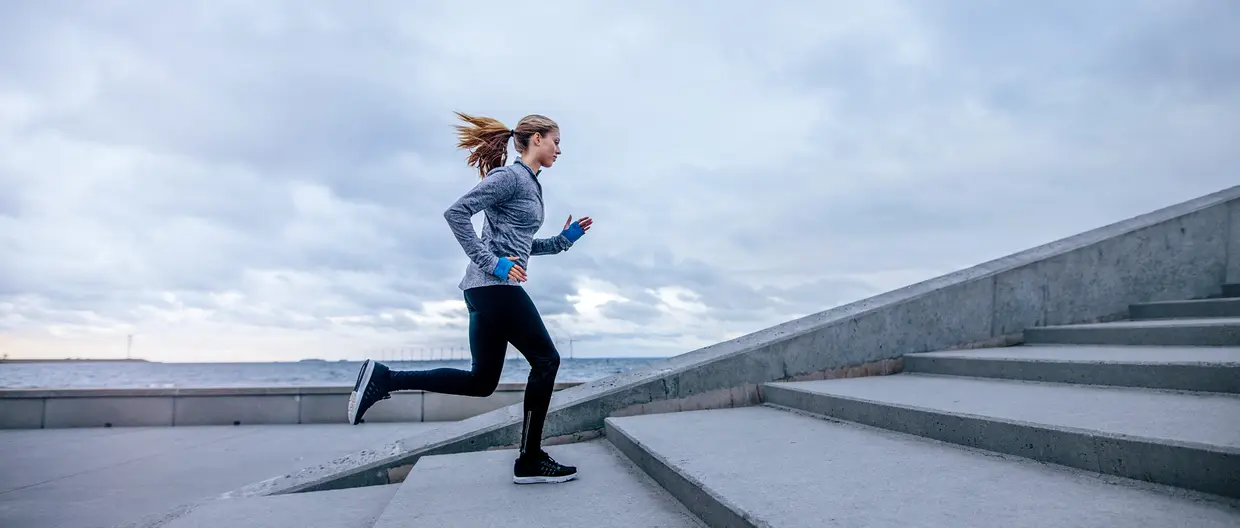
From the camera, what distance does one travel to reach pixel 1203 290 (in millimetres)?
5938

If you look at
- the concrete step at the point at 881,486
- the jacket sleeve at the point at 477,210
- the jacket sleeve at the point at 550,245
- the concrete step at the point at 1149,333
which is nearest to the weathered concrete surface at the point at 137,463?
the jacket sleeve at the point at 550,245

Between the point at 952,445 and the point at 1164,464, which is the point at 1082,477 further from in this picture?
the point at 952,445

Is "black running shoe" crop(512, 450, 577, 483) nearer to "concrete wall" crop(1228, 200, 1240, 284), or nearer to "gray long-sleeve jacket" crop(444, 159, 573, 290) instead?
"gray long-sleeve jacket" crop(444, 159, 573, 290)

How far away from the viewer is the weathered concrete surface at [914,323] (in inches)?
175

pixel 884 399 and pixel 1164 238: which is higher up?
pixel 1164 238

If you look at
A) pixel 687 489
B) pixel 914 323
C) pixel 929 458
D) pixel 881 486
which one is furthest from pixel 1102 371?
pixel 687 489

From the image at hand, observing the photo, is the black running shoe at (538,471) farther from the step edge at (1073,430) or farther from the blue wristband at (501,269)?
the step edge at (1073,430)

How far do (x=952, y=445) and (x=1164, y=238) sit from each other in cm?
451

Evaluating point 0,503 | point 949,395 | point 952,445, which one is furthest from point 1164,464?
point 0,503

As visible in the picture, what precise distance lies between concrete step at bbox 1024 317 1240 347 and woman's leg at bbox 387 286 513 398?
419 cm

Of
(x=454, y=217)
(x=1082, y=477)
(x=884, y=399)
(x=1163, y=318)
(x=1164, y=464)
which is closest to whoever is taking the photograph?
(x=1164, y=464)

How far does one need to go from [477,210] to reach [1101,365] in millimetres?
3432

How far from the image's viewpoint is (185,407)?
29.1 feet

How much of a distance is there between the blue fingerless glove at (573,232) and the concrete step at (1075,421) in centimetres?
177
